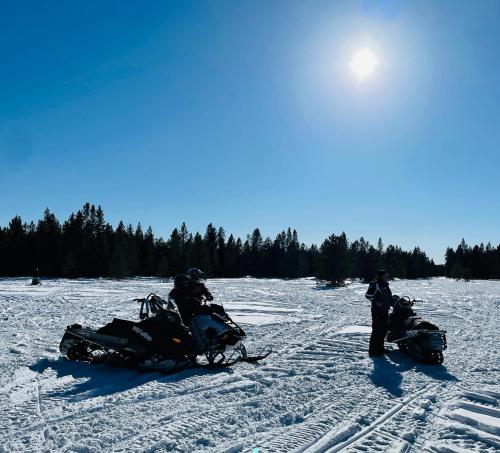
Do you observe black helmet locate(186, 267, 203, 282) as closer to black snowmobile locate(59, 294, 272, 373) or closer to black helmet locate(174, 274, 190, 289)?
black helmet locate(174, 274, 190, 289)

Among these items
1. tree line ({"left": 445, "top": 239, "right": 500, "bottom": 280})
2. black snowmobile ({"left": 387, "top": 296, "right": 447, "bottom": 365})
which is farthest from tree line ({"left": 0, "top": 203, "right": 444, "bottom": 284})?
black snowmobile ({"left": 387, "top": 296, "right": 447, "bottom": 365})

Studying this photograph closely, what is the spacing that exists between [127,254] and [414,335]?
5530 cm

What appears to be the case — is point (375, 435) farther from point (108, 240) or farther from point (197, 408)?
point (108, 240)

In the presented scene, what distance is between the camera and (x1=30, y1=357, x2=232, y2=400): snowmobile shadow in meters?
5.56

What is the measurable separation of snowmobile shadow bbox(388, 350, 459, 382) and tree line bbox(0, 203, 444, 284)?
125 feet

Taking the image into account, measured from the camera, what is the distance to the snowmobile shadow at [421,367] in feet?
22.0

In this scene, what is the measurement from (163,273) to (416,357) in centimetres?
5350

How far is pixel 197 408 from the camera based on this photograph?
4.93 metres

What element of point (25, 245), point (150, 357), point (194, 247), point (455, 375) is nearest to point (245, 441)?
point (150, 357)

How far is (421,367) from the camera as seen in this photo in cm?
740

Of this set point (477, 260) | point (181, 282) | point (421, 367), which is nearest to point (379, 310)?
point (421, 367)

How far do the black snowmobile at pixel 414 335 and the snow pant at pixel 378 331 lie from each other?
16.6 inches

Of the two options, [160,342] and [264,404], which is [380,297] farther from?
[160,342]

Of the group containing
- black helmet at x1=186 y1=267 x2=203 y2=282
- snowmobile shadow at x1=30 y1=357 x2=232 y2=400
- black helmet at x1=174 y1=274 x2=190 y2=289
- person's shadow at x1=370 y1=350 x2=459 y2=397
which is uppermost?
black helmet at x1=186 y1=267 x2=203 y2=282
